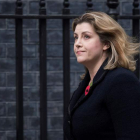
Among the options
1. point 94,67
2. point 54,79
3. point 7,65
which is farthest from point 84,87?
point 7,65

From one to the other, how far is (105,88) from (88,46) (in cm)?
27

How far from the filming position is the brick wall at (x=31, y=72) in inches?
173

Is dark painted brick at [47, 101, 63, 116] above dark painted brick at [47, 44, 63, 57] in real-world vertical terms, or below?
below

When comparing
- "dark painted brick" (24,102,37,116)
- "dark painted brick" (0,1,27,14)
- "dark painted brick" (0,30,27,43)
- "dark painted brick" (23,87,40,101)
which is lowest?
"dark painted brick" (24,102,37,116)

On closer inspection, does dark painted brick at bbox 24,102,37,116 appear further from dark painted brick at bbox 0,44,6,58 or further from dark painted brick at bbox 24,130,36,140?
dark painted brick at bbox 0,44,6,58

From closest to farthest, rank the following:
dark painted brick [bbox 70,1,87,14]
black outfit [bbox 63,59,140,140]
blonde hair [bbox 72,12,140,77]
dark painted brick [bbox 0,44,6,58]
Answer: black outfit [bbox 63,59,140,140], blonde hair [bbox 72,12,140,77], dark painted brick [bbox 0,44,6,58], dark painted brick [bbox 70,1,87,14]

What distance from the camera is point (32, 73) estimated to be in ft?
14.4

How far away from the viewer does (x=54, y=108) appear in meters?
4.46

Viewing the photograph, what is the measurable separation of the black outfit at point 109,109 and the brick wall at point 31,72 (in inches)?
77.9

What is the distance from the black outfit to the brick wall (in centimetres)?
198

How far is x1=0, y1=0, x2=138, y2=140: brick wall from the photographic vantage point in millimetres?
4387

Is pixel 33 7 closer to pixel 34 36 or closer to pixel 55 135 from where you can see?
pixel 34 36

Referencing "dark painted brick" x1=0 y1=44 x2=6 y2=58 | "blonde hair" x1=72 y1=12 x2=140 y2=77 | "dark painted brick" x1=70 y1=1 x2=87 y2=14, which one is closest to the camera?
"blonde hair" x1=72 y1=12 x2=140 y2=77

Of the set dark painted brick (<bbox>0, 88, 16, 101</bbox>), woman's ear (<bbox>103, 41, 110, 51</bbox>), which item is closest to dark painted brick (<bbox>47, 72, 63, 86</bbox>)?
dark painted brick (<bbox>0, 88, 16, 101</bbox>)
